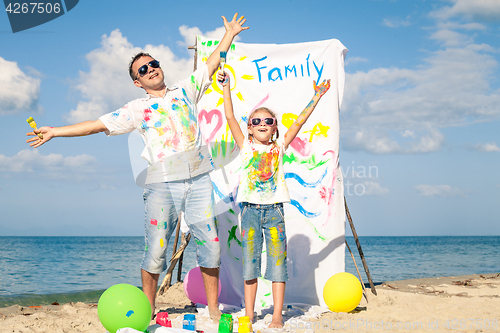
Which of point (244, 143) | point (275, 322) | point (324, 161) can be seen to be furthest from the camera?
point (324, 161)

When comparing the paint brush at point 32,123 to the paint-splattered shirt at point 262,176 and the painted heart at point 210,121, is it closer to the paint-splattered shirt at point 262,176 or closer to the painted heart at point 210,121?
the paint-splattered shirt at point 262,176

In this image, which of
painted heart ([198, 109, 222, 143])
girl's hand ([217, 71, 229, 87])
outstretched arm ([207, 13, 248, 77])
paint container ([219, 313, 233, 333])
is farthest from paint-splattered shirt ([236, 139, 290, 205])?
painted heart ([198, 109, 222, 143])

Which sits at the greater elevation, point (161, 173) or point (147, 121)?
point (147, 121)

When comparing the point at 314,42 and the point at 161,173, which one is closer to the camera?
the point at 161,173

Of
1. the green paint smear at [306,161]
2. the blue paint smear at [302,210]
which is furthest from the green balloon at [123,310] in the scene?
the green paint smear at [306,161]

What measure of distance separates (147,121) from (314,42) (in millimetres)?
2364

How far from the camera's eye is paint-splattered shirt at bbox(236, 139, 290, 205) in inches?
119

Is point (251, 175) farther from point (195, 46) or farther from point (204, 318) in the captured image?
point (195, 46)

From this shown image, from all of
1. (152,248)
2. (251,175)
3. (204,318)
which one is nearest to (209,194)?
(251,175)

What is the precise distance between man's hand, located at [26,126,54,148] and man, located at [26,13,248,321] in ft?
1.14

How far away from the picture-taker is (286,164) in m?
4.21

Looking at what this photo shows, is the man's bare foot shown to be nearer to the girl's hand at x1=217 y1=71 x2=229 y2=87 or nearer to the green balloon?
the green balloon

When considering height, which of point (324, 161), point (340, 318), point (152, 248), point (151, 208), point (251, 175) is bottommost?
point (340, 318)

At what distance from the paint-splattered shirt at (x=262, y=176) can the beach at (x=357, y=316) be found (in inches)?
42.3
